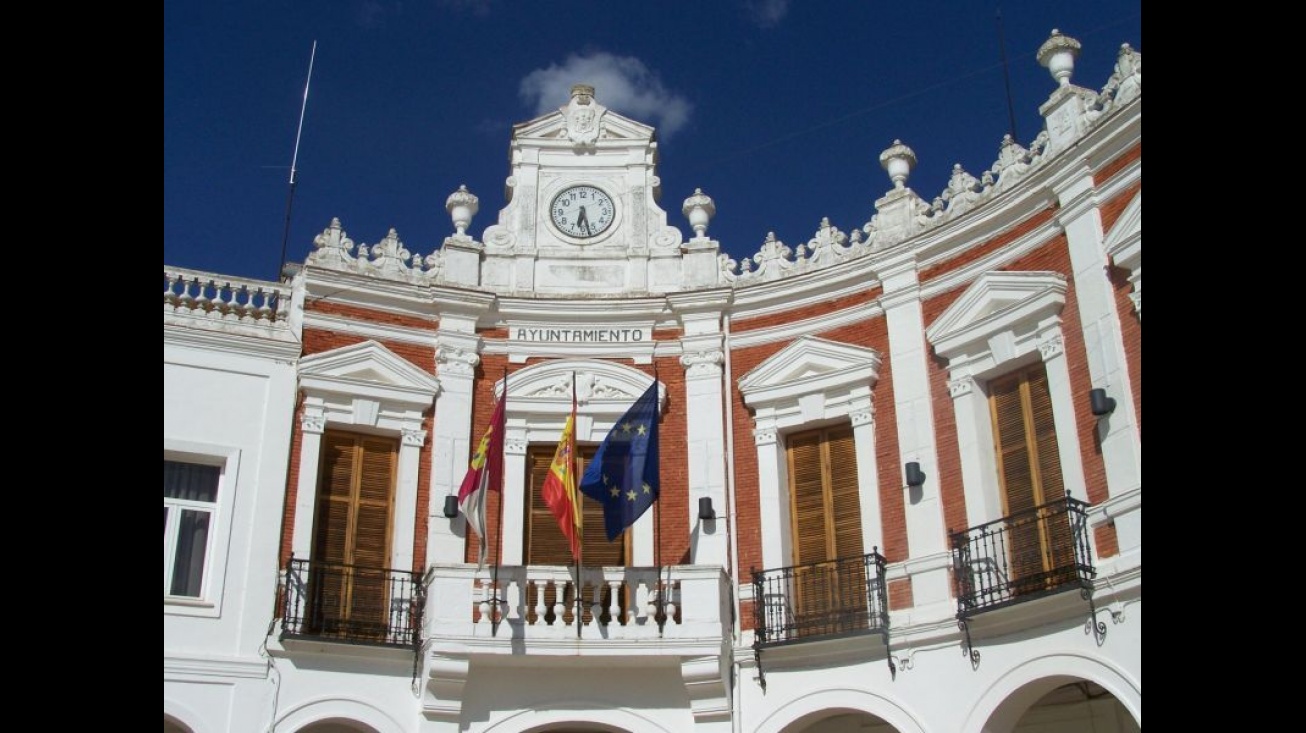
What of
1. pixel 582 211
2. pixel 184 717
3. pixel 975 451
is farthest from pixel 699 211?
pixel 184 717

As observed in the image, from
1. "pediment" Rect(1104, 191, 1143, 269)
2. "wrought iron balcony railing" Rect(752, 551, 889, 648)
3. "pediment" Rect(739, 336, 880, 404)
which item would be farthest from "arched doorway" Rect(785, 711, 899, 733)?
"pediment" Rect(1104, 191, 1143, 269)

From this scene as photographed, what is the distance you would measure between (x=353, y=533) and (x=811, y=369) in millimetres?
6044

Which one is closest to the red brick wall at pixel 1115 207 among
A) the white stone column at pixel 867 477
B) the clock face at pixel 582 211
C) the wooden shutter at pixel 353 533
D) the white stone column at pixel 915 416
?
the white stone column at pixel 915 416

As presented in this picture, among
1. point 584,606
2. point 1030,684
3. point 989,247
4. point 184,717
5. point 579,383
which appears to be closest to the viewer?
point 1030,684

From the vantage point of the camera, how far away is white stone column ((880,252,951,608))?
51.1 ft

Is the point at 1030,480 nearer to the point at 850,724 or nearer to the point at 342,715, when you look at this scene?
the point at 850,724

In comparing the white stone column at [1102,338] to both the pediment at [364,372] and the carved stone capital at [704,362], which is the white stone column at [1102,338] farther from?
the pediment at [364,372]

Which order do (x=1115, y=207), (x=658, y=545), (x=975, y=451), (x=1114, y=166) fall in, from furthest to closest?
1. (x=658, y=545)
2. (x=975, y=451)
3. (x=1114, y=166)
4. (x=1115, y=207)

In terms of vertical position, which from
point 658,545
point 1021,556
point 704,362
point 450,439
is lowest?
point 1021,556

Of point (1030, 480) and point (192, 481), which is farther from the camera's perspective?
point (192, 481)

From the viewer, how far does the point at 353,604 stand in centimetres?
1609

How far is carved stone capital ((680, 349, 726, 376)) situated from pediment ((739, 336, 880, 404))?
400 millimetres

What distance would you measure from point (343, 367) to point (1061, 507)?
29.0 ft
